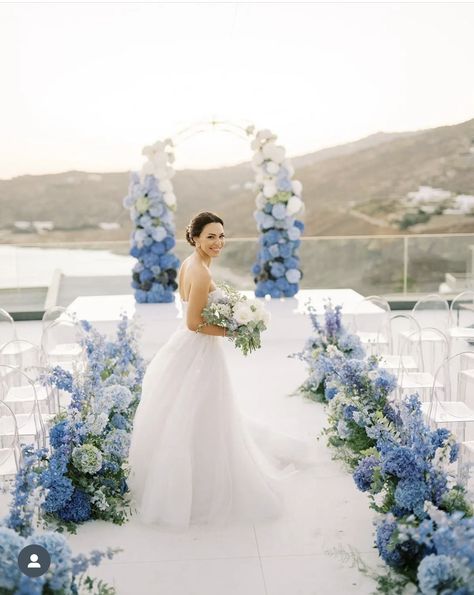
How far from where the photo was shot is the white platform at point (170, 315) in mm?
8320

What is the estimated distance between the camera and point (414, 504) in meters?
3.33

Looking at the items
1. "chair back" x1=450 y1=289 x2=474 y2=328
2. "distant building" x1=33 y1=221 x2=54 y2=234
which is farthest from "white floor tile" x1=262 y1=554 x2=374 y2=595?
"distant building" x1=33 y1=221 x2=54 y2=234

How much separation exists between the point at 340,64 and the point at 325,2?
1094 mm

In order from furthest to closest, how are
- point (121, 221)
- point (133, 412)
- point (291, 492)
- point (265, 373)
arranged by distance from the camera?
point (121, 221) < point (265, 373) < point (133, 412) < point (291, 492)

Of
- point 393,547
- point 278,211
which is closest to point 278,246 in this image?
point 278,211

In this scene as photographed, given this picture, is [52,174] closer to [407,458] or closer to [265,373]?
[265,373]

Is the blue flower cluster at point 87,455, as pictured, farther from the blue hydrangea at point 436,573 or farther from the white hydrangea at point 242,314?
the blue hydrangea at point 436,573

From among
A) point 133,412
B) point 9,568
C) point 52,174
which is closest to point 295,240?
point 133,412

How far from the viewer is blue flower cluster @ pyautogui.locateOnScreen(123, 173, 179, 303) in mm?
9047

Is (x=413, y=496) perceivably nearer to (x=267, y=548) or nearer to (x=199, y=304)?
(x=267, y=548)

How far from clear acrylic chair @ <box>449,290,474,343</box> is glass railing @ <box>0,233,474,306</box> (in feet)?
2.83

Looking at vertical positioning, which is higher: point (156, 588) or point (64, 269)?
point (64, 269)

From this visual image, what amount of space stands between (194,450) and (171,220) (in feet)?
17.4

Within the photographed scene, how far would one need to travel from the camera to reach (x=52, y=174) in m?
16.2
